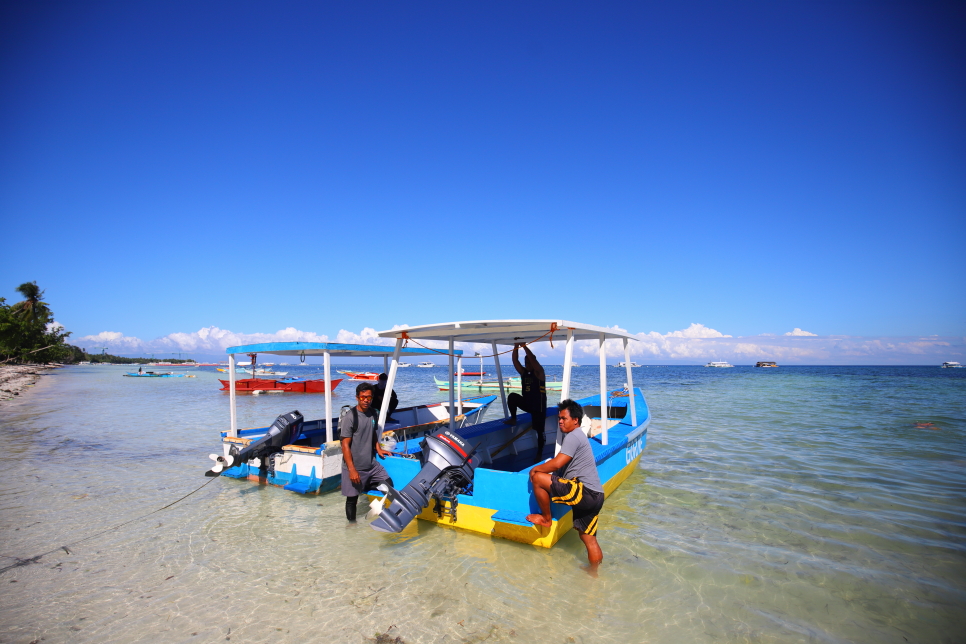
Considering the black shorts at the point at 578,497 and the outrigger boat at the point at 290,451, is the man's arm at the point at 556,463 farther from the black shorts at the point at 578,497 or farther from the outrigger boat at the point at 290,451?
the outrigger boat at the point at 290,451

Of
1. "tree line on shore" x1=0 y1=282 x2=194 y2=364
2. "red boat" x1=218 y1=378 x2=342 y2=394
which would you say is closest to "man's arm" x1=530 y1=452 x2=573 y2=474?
"red boat" x1=218 y1=378 x2=342 y2=394

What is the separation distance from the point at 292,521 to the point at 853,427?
1659 cm

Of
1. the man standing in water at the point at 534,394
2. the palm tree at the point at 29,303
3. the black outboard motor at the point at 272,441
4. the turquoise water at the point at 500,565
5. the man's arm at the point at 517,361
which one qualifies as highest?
the palm tree at the point at 29,303

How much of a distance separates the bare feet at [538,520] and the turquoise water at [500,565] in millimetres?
484

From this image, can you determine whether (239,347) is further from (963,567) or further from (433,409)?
(963,567)

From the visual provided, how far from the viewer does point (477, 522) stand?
5332 mm

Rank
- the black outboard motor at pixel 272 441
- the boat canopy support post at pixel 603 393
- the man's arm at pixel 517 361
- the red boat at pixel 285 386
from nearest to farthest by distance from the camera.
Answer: the boat canopy support post at pixel 603 393
the black outboard motor at pixel 272 441
the man's arm at pixel 517 361
the red boat at pixel 285 386

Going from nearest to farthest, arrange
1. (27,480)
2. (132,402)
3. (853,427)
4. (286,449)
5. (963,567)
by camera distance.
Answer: (963,567), (286,449), (27,480), (853,427), (132,402)

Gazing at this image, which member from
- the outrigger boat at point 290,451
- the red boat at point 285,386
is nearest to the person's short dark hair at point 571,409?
the outrigger boat at point 290,451

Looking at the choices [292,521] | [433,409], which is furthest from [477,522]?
[433,409]

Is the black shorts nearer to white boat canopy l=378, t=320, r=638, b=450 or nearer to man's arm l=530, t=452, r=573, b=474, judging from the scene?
man's arm l=530, t=452, r=573, b=474

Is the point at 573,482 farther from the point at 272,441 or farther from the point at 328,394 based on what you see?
the point at 272,441

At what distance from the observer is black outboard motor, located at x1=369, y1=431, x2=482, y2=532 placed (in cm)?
475

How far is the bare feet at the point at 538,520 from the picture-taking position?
4.64 m
